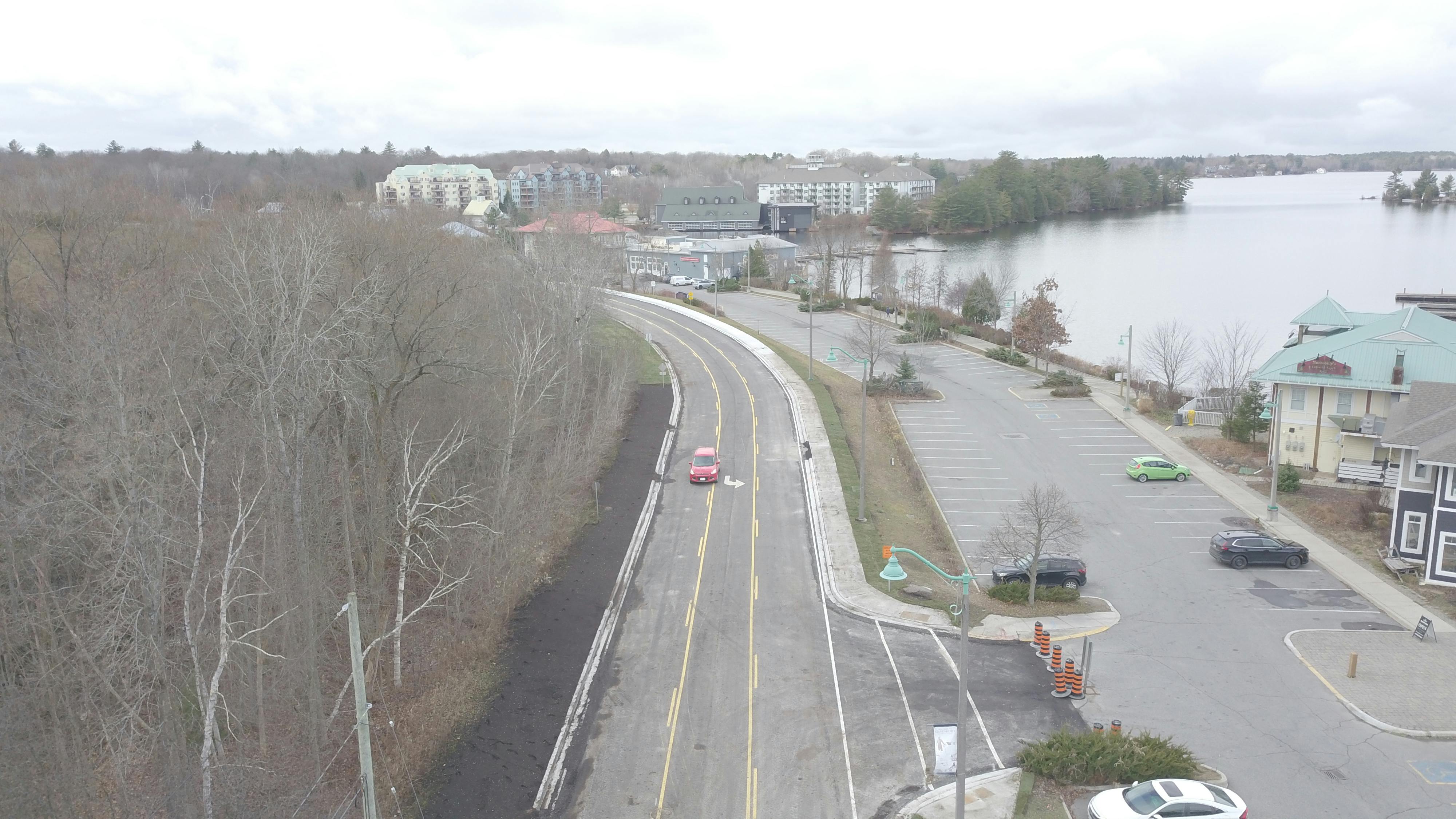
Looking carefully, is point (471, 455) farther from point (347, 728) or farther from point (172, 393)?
point (172, 393)

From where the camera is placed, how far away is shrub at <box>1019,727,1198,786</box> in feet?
63.9


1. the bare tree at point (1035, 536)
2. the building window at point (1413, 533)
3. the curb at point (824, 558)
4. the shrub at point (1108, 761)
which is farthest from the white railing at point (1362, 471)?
the shrub at point (1108, 761)

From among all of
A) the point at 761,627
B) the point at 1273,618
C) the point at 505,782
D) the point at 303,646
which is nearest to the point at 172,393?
the point at 303,646

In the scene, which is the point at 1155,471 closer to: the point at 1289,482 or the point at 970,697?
the point at 1289,482

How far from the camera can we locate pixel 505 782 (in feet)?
65.8

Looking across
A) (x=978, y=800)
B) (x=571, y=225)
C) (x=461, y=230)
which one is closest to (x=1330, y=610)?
(x=978, y=800)

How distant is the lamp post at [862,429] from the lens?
1362 inches

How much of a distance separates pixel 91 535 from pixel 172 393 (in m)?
3.10

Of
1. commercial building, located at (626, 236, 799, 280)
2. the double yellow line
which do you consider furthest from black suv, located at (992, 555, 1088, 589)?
commercial building, located at (626, 236, 799, 280)

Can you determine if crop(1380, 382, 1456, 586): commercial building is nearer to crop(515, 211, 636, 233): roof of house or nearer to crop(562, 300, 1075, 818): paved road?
crop(562, 300, 1075, 818): paved road

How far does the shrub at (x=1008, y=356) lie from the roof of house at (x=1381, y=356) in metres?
22.0

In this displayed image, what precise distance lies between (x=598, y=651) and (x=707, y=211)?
471 ft

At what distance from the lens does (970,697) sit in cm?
2314

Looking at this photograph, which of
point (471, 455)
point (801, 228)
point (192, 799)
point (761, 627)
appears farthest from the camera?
point (801, 228)
